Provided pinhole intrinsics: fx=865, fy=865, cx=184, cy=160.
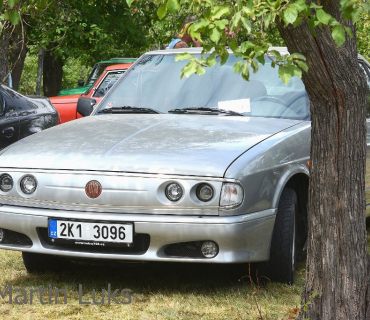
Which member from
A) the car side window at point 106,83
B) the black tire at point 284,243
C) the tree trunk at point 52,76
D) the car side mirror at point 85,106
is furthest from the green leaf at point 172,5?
the tree trunk at point 52,76

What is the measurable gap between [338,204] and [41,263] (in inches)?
103

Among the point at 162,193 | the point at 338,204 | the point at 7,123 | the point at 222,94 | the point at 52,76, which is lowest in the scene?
the point at 52,76

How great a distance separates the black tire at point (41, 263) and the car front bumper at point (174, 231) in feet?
1.85

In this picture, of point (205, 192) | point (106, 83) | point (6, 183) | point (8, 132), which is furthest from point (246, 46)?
point (106, 83)

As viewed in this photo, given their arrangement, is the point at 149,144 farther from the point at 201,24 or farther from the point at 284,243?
the point at 201,24

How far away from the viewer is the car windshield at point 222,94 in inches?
251

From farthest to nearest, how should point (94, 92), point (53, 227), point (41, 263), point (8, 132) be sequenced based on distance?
point (94, 92) → point (8, 132) → point (41, 263) → point (53, 227)

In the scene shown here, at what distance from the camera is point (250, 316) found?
16.2 feet

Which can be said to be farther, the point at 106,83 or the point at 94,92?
the point at 106,83

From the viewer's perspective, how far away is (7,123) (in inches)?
345

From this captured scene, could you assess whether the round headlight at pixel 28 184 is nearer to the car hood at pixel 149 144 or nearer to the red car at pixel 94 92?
the car hood at pixel 149 144

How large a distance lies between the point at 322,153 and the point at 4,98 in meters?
5.46

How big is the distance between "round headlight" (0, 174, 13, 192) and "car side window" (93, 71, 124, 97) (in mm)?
10718

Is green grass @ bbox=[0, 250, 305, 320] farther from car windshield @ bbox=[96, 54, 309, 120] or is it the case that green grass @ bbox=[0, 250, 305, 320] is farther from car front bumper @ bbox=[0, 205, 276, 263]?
car windshield @ bbox=[96, 54, 309, 120]
